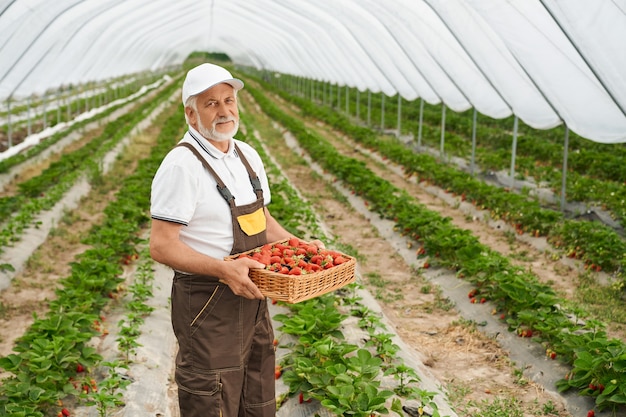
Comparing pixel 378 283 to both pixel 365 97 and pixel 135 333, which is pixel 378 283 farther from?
pixel 365 97

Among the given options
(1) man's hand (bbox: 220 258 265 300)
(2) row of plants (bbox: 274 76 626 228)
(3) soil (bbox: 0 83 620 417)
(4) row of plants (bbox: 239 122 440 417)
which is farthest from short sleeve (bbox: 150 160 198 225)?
(2) row of plants (bbox: 274 76 626 228)

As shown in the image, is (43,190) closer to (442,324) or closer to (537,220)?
(442,324)

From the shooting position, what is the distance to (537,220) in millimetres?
8172

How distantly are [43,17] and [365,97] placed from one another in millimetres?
20510

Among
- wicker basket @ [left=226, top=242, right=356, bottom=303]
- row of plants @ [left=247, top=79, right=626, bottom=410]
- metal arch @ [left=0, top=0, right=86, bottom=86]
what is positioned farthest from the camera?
metal arch @ [left=0, top=0, right=86, bottom=86]

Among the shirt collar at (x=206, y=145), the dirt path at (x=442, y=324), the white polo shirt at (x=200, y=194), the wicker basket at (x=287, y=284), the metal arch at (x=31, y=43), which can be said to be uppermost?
the metal arch at (x=31, y=43)

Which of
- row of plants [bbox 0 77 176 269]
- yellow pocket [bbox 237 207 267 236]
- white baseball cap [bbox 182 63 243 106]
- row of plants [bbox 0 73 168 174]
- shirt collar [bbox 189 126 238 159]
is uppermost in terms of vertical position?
white baseball cap [bbox 182 63 243 106]

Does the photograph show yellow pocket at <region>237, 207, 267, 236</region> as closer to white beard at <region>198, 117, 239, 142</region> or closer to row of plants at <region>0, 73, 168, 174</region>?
white beard at <region>198, 117, 239, 142</region>

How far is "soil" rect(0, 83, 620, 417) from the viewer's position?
4.56 m

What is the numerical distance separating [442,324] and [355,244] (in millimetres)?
2685

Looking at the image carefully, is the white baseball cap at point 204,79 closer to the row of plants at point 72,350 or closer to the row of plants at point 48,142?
the row of plants at point 72,350

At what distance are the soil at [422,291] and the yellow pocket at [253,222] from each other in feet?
7.03

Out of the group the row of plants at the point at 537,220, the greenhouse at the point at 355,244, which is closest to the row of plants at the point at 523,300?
the greenhouse at the point at 355,244

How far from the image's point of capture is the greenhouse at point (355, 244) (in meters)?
2.74
